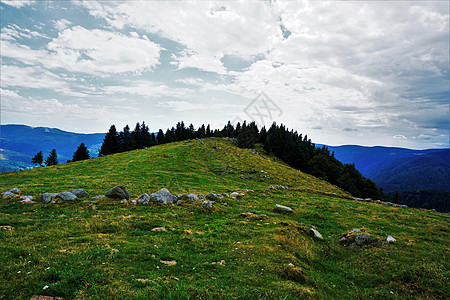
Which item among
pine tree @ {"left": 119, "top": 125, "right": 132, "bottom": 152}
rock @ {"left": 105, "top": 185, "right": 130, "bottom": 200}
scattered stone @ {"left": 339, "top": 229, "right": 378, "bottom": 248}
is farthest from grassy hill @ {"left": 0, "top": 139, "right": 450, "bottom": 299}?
pine tree @ {"left": 119, "top": 125, "right": 132, "bottom": 152}

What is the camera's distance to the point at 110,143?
89.9m

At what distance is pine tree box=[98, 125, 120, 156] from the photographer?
88.9 m

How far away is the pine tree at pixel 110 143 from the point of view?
3501 inches

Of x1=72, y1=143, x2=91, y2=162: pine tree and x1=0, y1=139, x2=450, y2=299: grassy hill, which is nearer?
x1=0, y1=139, x2=450, y2=299: grassy hill

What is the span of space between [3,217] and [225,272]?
1450 centimetres

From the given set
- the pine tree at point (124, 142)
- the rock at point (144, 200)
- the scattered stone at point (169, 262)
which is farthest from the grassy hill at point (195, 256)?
the pine tree at point (124, 142)

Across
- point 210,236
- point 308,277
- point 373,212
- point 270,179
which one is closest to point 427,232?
point 373,212

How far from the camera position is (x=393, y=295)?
309 inches

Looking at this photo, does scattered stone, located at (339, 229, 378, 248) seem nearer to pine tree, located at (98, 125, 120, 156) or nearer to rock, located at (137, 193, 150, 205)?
rock, located at (137, 193, 150, 205)

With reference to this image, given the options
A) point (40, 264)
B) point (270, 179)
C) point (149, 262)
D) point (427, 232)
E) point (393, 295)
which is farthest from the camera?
point (270, 179)

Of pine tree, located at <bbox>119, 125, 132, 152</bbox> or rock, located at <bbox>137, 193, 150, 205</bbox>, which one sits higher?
pine tree, located at <bbox>119, 125, 132, 152</bbox>

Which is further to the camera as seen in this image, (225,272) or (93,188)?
(93,188)

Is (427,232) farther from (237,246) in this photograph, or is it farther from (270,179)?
(270,179)

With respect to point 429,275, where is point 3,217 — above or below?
below
